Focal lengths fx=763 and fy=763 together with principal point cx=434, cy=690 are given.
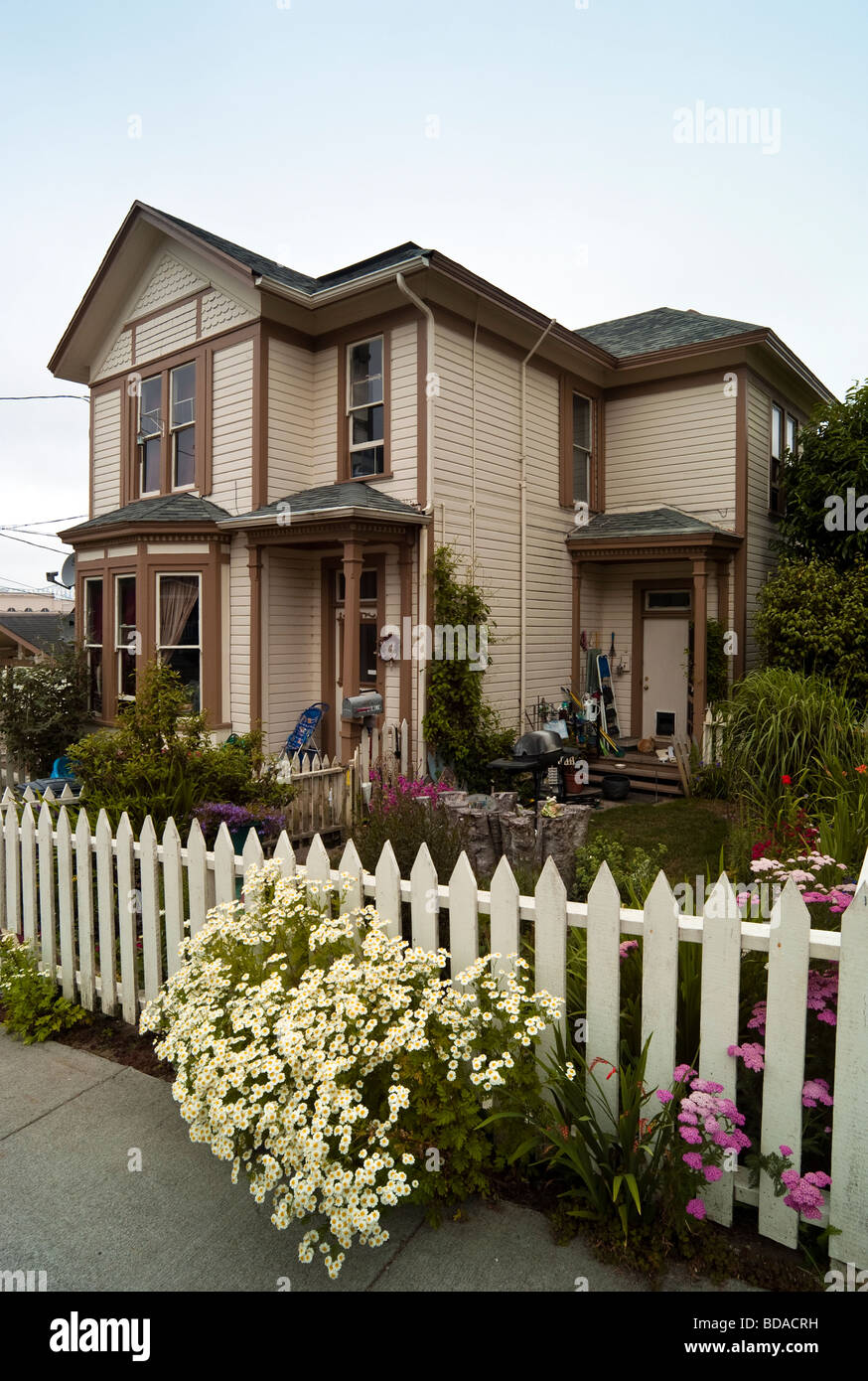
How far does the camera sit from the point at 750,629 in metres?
12.4

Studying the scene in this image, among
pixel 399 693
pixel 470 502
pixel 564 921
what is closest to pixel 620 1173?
pixel 564 921

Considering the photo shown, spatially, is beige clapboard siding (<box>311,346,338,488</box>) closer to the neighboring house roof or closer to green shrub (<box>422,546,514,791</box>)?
green shrub (<box>422,546,514,791</box>)

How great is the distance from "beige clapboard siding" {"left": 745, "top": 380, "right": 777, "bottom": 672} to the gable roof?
8.07 m

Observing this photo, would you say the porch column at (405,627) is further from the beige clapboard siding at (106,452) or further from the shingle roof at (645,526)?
the beige clapboard siding at (106,452)

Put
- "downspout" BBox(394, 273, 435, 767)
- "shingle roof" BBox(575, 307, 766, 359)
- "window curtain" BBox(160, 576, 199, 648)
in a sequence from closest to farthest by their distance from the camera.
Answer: "downspout" BBox(394, 273, 435, 767) < "window curtain" BBox(160, 576, 199, 648) < "shingle roof" BBox(575, 307, 766, 359)

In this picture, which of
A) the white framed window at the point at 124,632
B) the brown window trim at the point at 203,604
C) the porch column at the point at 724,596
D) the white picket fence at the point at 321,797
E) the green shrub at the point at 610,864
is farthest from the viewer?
the porch column at the point at 724,596

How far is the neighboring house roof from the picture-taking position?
45.7 feet

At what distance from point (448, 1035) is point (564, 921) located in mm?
557

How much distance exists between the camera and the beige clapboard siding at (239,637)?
1047 centimetres

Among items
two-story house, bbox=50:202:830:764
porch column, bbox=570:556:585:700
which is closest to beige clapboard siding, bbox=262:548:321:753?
two-story house, bbox=50:202:830:764

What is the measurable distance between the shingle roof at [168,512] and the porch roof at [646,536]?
5.58 meters

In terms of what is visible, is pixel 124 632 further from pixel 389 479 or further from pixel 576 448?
pixel 576 448

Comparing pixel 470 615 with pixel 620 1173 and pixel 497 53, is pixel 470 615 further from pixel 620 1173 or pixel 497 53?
pixel 620 1173

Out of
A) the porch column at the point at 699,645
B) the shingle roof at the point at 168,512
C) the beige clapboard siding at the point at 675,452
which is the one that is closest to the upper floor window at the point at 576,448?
the beige clapboard siding at the point at 675,452
